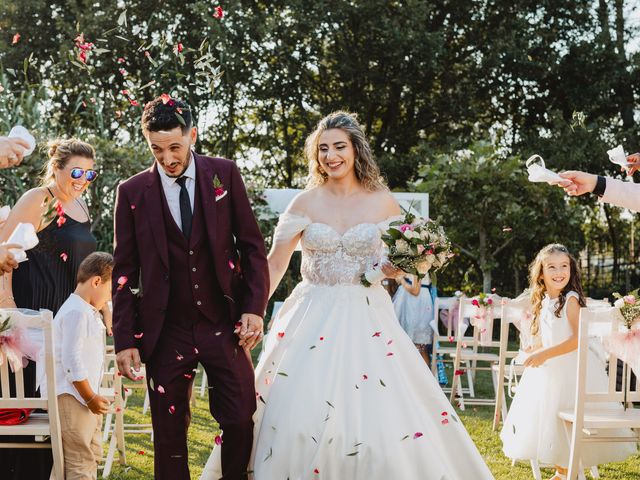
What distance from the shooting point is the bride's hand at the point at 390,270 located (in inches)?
170

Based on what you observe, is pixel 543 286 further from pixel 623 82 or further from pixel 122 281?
pixel 623 82

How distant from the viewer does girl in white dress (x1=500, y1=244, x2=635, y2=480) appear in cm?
504

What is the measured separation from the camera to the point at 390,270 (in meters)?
4.36

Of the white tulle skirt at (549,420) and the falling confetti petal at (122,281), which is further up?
the falling confetti petal at (122,281)

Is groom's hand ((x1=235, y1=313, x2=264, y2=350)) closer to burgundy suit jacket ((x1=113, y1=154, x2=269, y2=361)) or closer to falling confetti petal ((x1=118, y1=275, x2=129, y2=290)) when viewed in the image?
burgundy suit jacket ((x1=113, y1=154, x2=269, y2=361))

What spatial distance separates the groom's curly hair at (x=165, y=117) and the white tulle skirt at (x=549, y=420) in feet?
9.78

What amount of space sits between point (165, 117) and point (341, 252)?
139 cm

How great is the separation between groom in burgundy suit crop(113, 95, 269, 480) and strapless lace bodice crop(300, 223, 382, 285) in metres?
0.83

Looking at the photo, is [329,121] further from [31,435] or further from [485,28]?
[485,28]

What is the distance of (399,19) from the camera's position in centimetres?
1717

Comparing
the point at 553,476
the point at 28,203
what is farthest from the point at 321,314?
the point at 553,476

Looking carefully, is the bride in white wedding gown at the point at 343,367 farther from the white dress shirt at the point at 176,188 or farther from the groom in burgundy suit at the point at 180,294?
the white dress shirt at the point at 176,188

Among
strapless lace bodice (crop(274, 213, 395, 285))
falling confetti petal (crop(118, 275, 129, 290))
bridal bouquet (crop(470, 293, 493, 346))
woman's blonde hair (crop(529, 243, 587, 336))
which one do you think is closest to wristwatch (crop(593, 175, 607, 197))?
strapless lace bodice (crop(274, 213, 395, 285))

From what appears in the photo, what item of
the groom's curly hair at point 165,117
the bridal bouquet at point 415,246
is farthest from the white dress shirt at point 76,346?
the bridal bouquet at point 415,246
